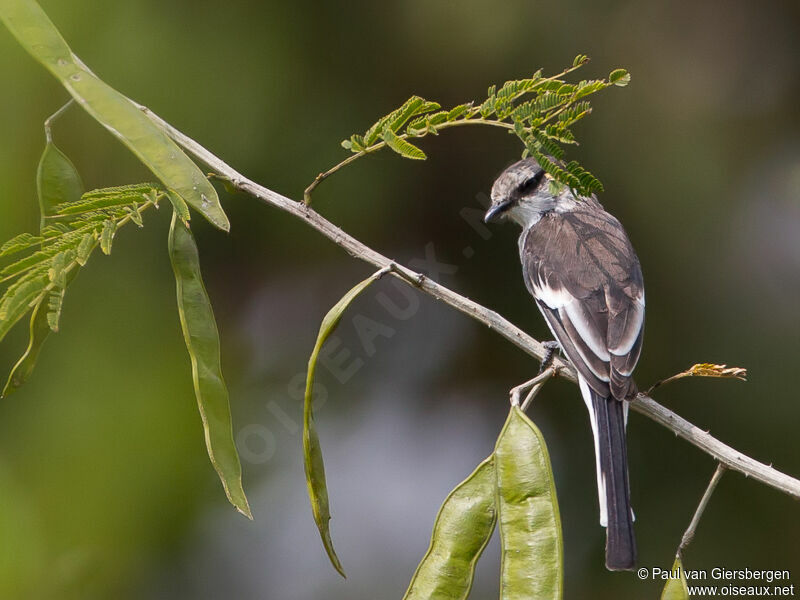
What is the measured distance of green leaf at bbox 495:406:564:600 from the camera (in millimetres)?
1641

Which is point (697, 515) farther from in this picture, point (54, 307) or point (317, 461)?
point (54, 307)

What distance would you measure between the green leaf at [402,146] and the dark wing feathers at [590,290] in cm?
116

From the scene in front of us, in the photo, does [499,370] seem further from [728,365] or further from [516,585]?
[516,585]

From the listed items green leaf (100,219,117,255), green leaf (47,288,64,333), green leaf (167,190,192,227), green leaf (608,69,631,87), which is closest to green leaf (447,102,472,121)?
green leaf (608,69,631,87)

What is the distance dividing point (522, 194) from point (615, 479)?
1531 mm

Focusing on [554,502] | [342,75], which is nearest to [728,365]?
[342,75]

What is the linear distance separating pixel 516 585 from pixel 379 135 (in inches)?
40.3

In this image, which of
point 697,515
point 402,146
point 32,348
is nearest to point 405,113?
point 402,146

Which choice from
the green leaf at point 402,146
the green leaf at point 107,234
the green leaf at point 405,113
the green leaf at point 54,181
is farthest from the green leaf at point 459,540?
the green leaf at point 54,181

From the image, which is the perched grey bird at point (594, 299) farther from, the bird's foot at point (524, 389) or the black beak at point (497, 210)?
the bird's foot at point (524, 389)

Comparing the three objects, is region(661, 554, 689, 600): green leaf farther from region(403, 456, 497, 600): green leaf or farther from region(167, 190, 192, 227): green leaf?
region(167, 190, 192, 227): green leaf

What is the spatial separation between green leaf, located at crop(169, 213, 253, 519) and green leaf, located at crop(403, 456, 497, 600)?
40 centimetres

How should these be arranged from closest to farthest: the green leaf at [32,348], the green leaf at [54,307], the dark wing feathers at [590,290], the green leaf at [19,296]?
the green leaf at [19,296], the green leaf at [54,307], the green leaf at [32,348], the dark wing feathers at [590,290]

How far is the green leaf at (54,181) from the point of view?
6.76 ft
